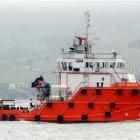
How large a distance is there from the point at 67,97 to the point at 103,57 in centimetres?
382

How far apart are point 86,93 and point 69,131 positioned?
668 cm

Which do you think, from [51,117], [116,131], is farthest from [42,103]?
[116,131]

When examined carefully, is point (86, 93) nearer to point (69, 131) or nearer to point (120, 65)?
point (120, 65)

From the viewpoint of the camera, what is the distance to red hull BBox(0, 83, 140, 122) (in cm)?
7894

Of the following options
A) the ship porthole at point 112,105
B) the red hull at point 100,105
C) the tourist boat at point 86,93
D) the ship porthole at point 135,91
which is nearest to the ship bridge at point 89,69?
the tourist boat at point 86,93

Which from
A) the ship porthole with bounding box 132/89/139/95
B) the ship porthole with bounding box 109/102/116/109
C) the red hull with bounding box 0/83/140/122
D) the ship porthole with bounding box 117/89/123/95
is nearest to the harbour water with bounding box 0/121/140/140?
the red hull with bounding box 0/83/140/122

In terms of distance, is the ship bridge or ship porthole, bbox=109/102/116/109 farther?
the ship bridge

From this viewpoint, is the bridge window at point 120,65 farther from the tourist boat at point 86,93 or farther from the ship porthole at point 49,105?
the ship porthole at point 49,105

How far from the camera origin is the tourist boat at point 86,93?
259 feet

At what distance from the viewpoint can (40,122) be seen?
79750 mm

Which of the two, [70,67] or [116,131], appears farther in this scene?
[70,67]

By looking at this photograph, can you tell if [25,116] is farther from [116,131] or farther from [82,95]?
[116,131]

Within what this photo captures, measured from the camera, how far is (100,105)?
79188mm

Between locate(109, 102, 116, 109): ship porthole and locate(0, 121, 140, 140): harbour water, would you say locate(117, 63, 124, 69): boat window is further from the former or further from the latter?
locate(0, 121, 140, 140): harbour water
